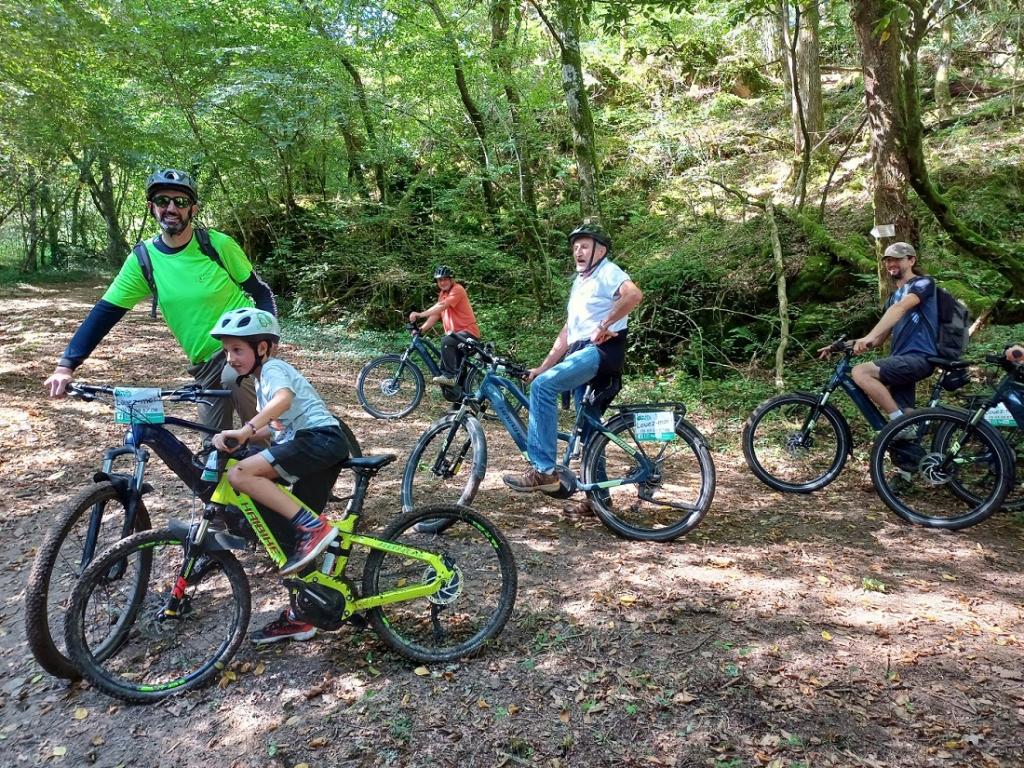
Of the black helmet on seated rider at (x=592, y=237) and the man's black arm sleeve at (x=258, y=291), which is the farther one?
the black helmet on seated rider at (x=592, y=237)

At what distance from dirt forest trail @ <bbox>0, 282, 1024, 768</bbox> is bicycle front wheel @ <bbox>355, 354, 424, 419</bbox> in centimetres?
353

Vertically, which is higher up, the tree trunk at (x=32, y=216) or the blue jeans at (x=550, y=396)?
the tree trunk at (x=32, y=216)

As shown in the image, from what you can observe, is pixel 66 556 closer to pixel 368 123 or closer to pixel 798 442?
pixel 798 442

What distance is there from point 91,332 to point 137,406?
0.77 metres

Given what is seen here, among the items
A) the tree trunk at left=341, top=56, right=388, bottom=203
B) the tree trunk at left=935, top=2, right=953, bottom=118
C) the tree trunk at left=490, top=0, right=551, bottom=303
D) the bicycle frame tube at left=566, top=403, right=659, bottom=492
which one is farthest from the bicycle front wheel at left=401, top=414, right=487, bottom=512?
the tree trunk at left=935, top=2, right=953, bottom=118

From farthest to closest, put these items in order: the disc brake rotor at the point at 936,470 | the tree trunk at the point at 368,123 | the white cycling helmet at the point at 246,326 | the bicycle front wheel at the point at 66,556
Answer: the tree trunk at the point at 368,123, the disc brake rotor at the point at 936,470, the white cycling helmet at the point at 246,326, the bicycle front wheel at the point at 66,556

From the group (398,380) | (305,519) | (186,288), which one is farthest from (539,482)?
(398,380)

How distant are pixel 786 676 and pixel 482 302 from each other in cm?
1020

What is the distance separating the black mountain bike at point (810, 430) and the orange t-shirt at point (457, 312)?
3.75 m

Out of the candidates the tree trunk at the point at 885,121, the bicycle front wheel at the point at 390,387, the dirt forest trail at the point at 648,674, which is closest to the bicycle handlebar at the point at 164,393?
the dirt forest trail at the point at 648,674

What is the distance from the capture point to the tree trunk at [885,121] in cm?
554

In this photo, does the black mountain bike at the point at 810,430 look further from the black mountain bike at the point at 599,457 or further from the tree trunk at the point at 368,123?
the tree trunk at the point at 368,123

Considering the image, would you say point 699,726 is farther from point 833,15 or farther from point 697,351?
point 833,15

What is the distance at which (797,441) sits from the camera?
5.38 meters
